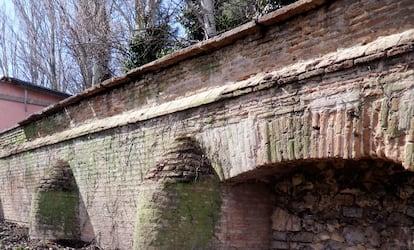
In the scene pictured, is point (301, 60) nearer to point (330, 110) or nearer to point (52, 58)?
point (330, 110)

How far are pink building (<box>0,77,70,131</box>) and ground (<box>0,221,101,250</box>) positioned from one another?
23.3 ft

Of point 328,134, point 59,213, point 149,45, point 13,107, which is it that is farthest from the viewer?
point 13,107

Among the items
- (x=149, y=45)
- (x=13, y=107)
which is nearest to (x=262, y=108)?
(x=149, y=45)

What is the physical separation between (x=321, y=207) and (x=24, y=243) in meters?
5.53

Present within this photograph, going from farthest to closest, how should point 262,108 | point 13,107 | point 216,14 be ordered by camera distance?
point 13,107 < point 216,14 < point 262,108

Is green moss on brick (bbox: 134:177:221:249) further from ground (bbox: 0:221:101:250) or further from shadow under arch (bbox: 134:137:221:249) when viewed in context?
ground (bbox: 0:221:101:250)

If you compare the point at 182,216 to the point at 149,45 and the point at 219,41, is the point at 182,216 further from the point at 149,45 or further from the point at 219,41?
the point at 149,45

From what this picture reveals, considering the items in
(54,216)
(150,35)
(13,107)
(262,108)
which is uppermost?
(150,35)

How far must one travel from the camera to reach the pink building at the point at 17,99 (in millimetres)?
15109

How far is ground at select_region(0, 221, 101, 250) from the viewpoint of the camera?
6742 millimetres

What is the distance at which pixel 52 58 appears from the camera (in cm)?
2169

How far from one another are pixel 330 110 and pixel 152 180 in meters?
2.21

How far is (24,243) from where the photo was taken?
24.1ft

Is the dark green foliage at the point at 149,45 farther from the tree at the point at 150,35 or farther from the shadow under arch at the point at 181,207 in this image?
the shadow under arch at the point at 181,207
